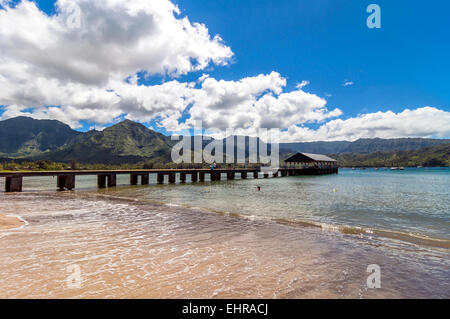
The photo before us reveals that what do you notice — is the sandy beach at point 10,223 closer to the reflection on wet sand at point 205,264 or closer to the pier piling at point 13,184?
the reflection on wet sand at point 205,264

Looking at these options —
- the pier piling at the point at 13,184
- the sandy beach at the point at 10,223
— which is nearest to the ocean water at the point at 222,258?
the sandy beach at the point at 10,223

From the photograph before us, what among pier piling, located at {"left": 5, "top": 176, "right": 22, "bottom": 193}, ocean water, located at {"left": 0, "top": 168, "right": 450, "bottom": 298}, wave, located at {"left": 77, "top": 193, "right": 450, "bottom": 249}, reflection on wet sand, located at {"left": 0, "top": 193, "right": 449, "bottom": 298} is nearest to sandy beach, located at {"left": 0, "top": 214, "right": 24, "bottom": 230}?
ocean water, located at {"left": 0, "top": 168, "right": 450, "bottom": 298}

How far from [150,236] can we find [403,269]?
958 cm

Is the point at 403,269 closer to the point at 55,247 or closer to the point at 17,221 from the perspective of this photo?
the point at 55,247

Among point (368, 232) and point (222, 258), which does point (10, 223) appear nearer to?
point (222, 258)

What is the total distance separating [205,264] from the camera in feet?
24.3

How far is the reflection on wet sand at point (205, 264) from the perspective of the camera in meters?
5.66

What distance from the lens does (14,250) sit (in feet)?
27.3

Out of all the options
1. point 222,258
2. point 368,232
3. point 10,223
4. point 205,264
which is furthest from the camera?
point 10,223

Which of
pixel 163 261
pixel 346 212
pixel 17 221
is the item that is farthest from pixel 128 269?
pixel 346 212

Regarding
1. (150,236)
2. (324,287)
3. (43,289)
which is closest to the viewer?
(43,289)

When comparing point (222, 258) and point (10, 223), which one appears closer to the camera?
point (222, 258)

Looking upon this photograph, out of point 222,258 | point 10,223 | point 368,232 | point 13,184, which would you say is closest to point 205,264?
point 222,258

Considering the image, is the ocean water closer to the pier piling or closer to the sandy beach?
the sandy beach
